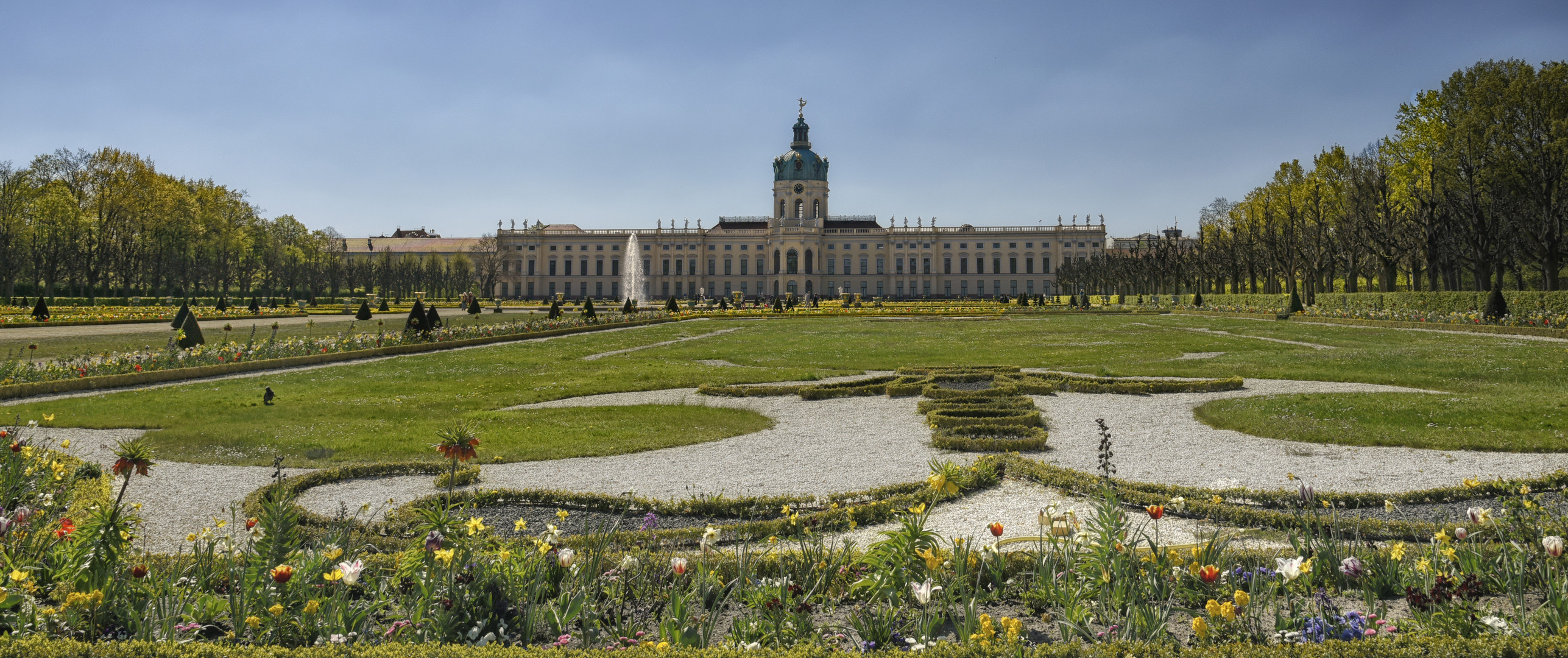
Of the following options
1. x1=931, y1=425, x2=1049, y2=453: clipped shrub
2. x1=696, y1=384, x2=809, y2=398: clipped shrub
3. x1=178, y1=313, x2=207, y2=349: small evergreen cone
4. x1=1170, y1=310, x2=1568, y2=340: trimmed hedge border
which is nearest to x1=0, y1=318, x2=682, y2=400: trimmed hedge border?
x1=178, y1=313, x2=207, y2=349: small evergreen cone

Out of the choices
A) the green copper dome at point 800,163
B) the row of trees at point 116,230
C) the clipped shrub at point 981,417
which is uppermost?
the green copper dome at point 800,163

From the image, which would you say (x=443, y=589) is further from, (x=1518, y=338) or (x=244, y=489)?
(x=1518, y=338)

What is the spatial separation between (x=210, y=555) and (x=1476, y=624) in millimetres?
3695

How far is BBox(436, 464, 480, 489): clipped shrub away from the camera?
15.6ft

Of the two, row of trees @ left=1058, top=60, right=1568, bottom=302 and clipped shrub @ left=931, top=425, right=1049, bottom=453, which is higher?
row of trees @ left=1058, top=60, right=1568, bottom=302

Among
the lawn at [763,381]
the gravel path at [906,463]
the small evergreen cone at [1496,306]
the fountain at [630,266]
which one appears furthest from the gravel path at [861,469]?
the fountain at [630,266]

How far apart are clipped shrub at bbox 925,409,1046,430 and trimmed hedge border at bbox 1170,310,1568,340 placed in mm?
14277

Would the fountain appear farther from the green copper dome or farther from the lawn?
the lawn

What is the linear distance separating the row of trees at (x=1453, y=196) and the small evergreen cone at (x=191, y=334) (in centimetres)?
2528

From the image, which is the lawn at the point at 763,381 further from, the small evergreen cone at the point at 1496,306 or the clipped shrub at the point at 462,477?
the small evergreen cone at the point at 1496,306

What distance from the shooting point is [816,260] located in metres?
79.3

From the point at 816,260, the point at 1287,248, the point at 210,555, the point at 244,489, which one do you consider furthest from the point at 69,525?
the point at 816,260

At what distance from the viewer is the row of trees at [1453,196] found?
849 inches

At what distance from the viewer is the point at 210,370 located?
10508 mm
